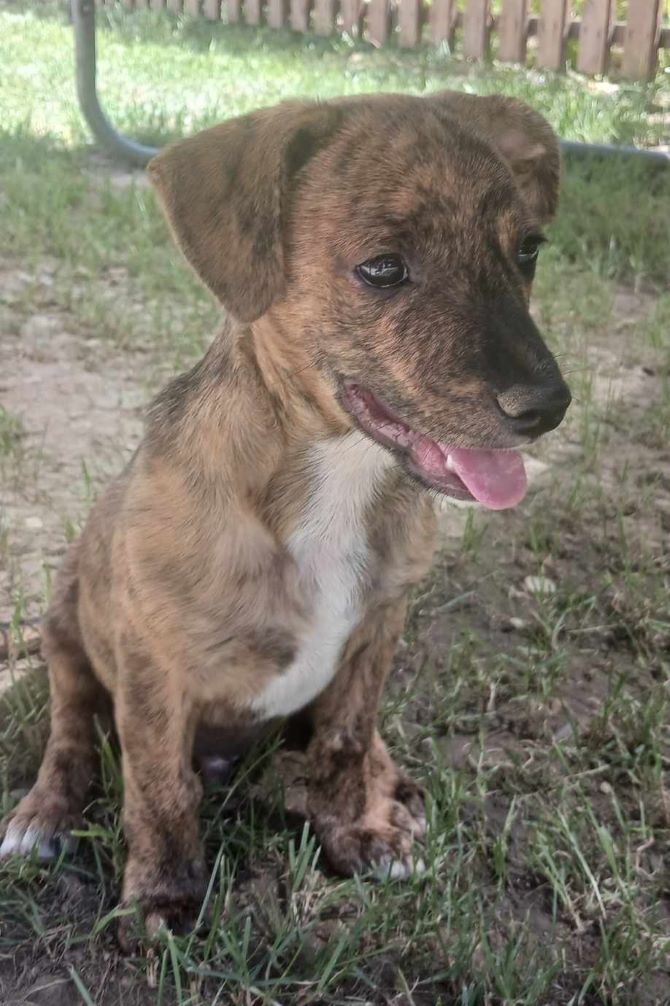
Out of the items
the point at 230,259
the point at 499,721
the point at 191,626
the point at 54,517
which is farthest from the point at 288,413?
the point at 54,517

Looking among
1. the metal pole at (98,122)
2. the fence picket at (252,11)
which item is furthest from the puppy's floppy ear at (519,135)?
the fence picket at (252,11)

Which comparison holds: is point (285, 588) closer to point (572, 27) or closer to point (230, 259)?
point (230, 259)

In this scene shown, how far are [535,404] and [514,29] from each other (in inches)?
233

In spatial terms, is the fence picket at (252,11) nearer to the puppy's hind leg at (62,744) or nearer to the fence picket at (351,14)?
the fence picket at (351,14)

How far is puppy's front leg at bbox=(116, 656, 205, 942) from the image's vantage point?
222 centimetres

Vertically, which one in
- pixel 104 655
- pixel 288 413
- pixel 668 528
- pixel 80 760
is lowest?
pixel 668 528

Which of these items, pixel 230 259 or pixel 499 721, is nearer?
pixel 230 259

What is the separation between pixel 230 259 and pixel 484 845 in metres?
1.46

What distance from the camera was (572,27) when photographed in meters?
7.05

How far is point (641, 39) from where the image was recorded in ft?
22.2

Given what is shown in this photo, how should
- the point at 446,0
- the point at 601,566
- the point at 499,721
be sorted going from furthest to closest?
the point at 446,0, the point at 601,566, the point at 499,721

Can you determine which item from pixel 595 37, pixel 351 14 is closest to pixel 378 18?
pixel 351 14

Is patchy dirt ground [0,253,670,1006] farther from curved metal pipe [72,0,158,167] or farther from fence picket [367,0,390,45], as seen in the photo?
fence picket [367,0,390,45]

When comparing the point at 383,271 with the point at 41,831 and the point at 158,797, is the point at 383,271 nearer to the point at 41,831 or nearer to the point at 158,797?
the point at 158,797
